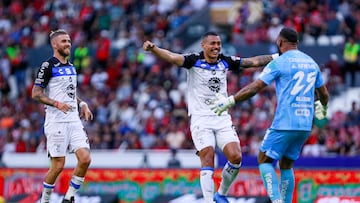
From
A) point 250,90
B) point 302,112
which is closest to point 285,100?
point 302,112

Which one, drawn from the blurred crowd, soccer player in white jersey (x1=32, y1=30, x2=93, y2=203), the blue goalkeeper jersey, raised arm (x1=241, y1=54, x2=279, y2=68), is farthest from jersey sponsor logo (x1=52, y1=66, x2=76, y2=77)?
the blurred crowd

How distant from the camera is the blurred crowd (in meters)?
28.6

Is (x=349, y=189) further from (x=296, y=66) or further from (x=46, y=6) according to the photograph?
(x=46, y=6)

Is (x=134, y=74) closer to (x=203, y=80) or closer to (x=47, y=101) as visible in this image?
(x=203, y=80)

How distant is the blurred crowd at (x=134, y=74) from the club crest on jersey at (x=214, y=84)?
9.96m

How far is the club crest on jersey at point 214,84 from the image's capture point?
16.9 meters

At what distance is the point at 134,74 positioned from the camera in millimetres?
33062

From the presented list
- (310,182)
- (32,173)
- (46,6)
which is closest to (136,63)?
(46,6)

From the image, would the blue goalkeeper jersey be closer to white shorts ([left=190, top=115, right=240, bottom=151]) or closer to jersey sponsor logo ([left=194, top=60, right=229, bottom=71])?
white shorts ([left=190, top=115, right=240, bottom=151])

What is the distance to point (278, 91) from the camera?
15227 mm

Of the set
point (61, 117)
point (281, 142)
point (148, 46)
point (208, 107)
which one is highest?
point (148, 46)

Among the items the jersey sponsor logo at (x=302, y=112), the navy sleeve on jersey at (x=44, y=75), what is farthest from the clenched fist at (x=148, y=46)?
the jersey sponsor logo at (x=302, y=112)

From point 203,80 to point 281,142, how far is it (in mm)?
2272

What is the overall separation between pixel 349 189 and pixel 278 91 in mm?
5937
